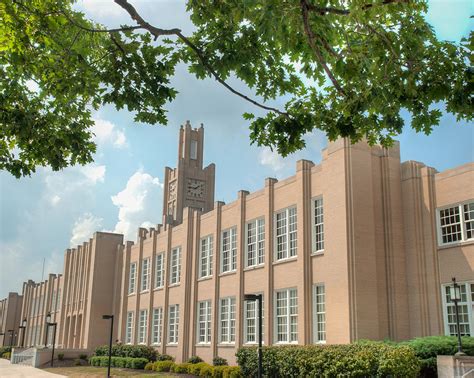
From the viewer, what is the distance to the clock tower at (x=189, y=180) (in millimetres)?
60344

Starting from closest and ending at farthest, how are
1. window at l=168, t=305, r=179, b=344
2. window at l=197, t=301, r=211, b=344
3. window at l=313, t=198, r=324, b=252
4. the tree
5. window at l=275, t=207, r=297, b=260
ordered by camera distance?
1. the tree
2. window at l=313, t=198, r=324, b=252
3. window at l=275, t=207, r=297, b=260
4. window at l=197, t=301, r=211, b=344
5. window at l=168, t=305, r=179, b=344

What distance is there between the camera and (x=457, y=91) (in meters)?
8.57

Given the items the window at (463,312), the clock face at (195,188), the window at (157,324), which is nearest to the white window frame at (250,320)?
the window at (463,312)

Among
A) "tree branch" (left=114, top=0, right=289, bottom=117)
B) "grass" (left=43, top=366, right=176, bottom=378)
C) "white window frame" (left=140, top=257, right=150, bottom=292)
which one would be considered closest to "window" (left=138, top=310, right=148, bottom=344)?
"white window frame" (left=140, top=257, right=150, bottom=292)

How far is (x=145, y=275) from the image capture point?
48.4 metres

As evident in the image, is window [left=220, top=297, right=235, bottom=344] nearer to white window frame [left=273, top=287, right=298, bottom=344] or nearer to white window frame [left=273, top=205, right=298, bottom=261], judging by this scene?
white window frame [left=273, top=287, right=298, bottom=344]

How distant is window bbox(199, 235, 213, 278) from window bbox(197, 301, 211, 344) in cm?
202

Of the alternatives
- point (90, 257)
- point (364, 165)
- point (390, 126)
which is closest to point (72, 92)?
point (390, 126)

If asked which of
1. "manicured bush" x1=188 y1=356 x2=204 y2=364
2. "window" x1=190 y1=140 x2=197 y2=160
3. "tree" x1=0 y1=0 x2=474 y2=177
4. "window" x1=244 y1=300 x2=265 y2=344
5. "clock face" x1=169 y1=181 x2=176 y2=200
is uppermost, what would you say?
"window" x1=190 y1=140 x2=197 y2=160

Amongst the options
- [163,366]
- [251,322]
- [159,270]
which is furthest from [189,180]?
[251,322]

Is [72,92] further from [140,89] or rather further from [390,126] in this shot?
[390,126]

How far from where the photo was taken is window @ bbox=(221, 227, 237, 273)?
115 ft

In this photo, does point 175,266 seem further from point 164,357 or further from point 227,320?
point 227,320

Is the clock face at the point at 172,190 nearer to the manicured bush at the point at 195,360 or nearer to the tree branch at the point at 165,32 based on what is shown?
the manicured bush at the point at 195,360
